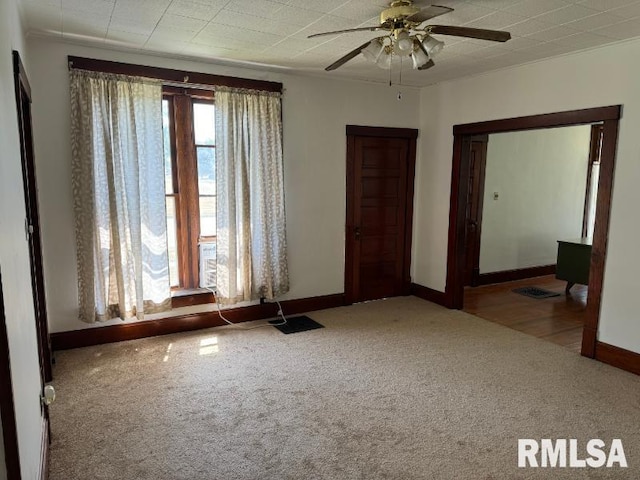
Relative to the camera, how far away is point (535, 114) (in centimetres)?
408

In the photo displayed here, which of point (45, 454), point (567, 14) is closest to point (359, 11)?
Answer: point (567, 14)

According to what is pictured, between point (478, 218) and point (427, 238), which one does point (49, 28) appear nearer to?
point (427, 238)

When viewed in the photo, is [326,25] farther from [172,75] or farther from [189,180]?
[189,180]

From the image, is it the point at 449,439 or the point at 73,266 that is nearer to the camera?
the point at 449,439

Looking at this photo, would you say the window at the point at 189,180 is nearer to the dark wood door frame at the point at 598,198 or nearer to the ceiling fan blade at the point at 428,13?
the ceiling fan blade at the point at 428,13

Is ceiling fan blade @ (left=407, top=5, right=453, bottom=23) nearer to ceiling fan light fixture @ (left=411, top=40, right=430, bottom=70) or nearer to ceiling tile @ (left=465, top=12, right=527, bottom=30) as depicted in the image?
ceiling fan light fixture @ (left=411, top=40, right=430, bottom=70)

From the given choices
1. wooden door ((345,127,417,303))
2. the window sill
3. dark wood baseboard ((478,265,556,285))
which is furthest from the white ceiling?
dark wood baseboard ((478,265,556,285))

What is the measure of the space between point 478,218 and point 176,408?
4.69m

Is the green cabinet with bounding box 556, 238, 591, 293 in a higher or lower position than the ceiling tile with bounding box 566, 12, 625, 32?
lower

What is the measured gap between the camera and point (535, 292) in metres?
5.87

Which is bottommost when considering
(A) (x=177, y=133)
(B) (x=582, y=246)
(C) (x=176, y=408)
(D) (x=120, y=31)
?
(C) (x=176, y=408)

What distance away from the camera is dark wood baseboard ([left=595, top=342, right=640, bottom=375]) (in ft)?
11.2

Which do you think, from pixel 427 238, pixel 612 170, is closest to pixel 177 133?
pixel 427 238

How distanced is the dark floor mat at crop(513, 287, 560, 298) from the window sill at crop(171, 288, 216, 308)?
401cm
